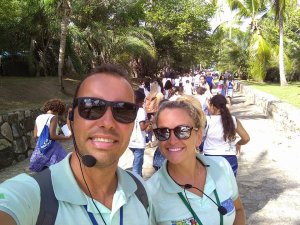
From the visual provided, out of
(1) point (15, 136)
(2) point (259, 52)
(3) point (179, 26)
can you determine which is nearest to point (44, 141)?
(1) point (15, 136)

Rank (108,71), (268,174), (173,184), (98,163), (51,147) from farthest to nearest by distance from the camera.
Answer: (268,174) → (51,147) → (173,184) → (108,71) → (98,163)

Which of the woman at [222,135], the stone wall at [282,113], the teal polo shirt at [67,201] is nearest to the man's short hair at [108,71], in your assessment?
the teal polo shirt at [67,201]

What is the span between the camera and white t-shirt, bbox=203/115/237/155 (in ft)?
15.7

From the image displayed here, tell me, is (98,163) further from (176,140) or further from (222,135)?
(222,135)

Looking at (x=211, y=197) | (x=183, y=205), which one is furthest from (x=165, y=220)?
(x=211, y=197)

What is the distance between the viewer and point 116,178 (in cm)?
186

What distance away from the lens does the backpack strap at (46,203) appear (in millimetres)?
1438

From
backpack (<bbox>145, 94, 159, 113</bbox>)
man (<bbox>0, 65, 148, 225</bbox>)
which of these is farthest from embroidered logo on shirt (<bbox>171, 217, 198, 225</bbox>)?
backpack (<bbox>145, 94, 159, 113</bbox>)

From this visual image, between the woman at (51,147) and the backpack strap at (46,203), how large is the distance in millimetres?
3342

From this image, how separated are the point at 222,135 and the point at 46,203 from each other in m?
3.54

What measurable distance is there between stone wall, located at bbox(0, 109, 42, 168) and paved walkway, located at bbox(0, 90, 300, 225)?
251 mm

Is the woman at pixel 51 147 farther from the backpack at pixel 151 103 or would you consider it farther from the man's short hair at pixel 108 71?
the backpack at pixel 151 103

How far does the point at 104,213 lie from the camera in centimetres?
163

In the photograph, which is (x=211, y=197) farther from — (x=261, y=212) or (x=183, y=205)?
(x=261, y=212)
